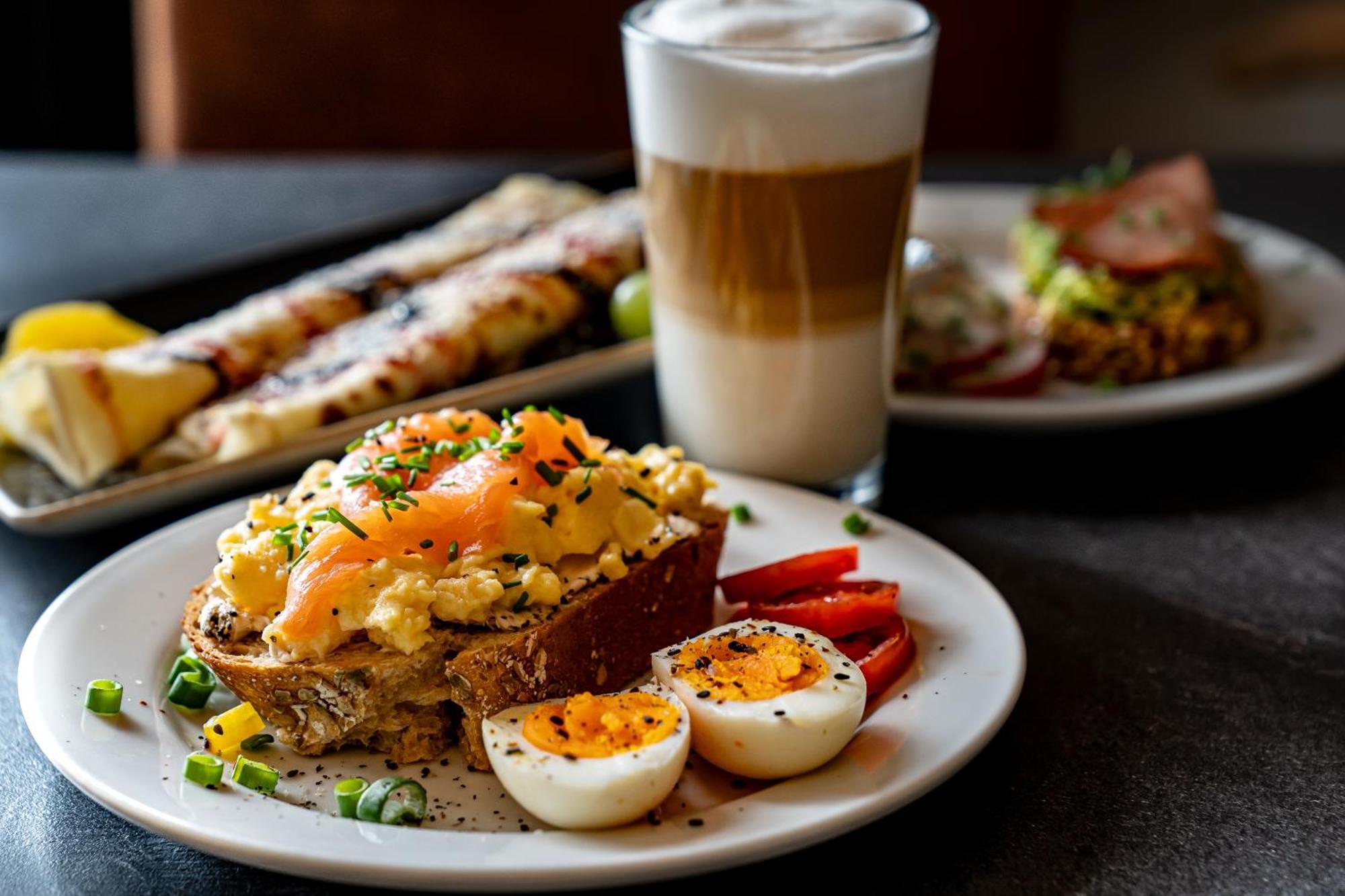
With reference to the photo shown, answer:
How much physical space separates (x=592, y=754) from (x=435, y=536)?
0.41 meters

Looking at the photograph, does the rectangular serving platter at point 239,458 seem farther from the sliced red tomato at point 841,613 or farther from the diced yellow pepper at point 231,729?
the sliced red tomato at point 841,613

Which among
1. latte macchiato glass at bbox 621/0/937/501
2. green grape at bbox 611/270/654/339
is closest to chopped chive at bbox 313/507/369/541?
latte macchiato glass at bbox 621/0/937/501

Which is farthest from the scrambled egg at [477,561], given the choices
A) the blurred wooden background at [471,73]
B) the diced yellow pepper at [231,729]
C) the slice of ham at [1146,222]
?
the blurred wooden background at [471,73]

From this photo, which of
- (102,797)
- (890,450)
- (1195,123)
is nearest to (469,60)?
(890,450)

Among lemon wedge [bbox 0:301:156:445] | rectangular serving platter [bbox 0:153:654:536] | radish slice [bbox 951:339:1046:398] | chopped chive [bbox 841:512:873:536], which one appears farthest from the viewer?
lemon wedge [bbox 0:301:156:445]

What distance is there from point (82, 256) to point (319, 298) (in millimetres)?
1180

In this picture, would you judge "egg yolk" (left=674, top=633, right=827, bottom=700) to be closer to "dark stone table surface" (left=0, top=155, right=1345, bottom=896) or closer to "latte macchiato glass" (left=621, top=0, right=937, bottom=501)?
"dark stone table surface" (left=0, top=155, right=1345, bottom=896)

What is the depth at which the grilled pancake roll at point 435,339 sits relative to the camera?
116 inches

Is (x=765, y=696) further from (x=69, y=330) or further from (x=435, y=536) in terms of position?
(x=69, y=330)

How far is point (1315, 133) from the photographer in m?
7.07

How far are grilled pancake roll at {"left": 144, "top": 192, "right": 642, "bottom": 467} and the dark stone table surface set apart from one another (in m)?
0.21

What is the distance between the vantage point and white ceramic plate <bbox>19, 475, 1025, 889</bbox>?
1630 millimetres

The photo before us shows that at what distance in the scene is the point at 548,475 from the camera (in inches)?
81.4

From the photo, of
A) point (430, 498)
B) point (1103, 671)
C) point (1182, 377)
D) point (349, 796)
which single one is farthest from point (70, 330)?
point (1182, 377)
